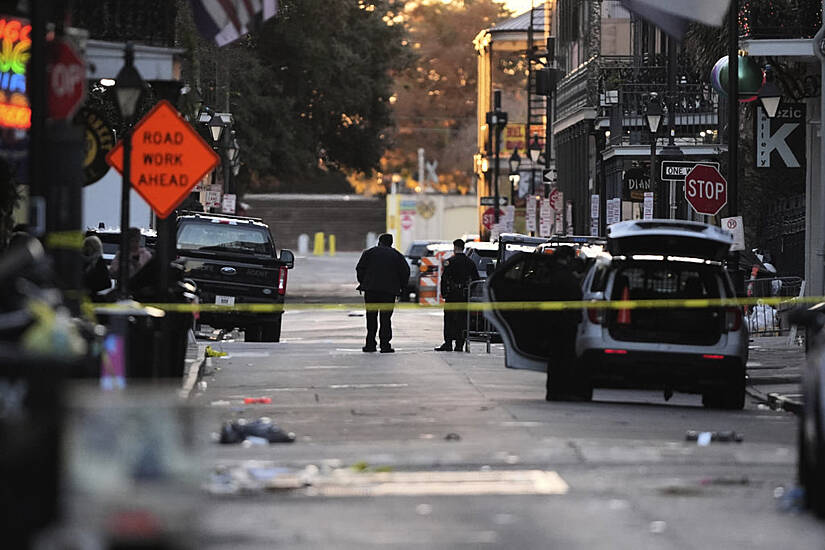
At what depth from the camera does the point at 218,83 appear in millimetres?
47688

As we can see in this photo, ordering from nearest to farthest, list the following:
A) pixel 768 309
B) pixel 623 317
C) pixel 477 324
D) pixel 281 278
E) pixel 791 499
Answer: pixel 791 499, pixel 623 317, pixel 281 278, pixel 477 324, pixel 768 309

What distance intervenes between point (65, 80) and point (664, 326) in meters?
6.25

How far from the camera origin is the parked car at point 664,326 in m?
18.1

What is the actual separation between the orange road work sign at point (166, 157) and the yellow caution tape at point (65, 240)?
24.3 ft

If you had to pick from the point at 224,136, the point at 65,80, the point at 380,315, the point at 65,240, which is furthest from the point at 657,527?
the point at 224,136

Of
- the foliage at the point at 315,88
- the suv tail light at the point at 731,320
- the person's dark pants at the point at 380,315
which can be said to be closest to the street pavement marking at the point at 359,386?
the suv tail light at the point at 731,320

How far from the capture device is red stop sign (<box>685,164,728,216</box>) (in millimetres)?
28438

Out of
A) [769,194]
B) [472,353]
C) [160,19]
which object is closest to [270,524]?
[160,19]

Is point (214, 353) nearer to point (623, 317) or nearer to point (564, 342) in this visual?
point (564, 342)

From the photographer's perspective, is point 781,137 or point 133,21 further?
point 781,137

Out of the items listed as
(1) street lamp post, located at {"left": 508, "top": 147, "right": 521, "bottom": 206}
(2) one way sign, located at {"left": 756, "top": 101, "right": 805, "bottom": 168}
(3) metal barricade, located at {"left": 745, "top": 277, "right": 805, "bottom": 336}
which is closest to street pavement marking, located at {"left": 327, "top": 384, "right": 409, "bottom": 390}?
(3) metal barricade, located at {"left": 745, "top": 277, "right": 805, "bottom": 336}

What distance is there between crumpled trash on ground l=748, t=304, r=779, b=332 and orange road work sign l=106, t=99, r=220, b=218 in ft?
47.9

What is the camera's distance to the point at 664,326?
18.2 m

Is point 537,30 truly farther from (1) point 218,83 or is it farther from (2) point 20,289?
(2) point 20,289
